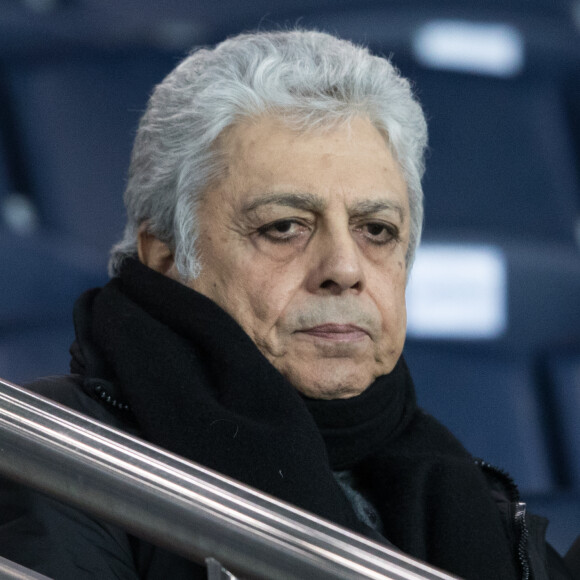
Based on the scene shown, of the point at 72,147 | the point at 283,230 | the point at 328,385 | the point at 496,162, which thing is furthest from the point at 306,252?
the point at 496,162

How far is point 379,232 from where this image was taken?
113 cm

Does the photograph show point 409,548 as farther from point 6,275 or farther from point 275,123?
point 6,275

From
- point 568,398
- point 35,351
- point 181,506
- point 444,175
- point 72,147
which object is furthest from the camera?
point 444,175

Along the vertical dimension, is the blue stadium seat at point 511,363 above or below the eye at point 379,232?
below

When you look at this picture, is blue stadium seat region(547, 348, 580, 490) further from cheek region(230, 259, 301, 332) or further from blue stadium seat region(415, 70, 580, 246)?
cheek region(230, 259, 301, 332)

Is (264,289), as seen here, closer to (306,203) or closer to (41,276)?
(306,203)

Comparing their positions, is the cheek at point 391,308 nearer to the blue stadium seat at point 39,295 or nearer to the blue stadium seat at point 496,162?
the blue stadium seat at point 39,295

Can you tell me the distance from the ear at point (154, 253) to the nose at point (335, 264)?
193mm

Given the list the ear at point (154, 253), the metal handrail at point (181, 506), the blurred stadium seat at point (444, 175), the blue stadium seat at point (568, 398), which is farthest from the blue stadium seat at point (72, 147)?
the metal handrail at point (181, 506)

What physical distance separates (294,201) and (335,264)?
0.09m

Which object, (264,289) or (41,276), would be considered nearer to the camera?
(264,289)

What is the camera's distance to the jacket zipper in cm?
108

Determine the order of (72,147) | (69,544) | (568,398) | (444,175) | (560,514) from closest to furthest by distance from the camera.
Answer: (69,544) → (560,514) → (72,147) → (568,398) → (444,175)

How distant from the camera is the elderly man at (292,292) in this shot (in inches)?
39.3
